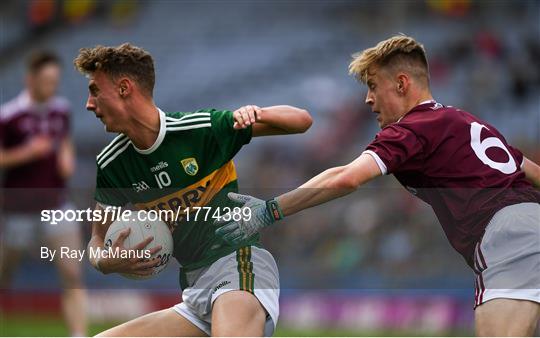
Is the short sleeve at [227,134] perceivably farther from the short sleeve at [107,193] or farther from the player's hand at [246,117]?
the short sleeve at [107,193]

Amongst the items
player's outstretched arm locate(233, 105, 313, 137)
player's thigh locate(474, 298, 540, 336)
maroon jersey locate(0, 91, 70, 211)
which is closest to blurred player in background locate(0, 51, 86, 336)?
maroon jersey locate(0, 91, 70, 211)

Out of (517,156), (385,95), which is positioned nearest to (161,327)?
(385,95)

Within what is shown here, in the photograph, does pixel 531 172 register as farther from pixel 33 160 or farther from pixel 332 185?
pixel 33 160

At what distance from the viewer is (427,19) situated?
19312 mm

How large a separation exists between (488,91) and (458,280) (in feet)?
20.0

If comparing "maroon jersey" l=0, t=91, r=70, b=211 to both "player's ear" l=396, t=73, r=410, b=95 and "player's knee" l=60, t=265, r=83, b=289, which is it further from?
"player's ear" l=396, t=73, r=410, b=95

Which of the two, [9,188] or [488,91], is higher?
[488,91]

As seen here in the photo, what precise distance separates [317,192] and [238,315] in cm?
75

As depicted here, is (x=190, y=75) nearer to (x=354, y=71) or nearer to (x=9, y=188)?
(x=9, y=188)


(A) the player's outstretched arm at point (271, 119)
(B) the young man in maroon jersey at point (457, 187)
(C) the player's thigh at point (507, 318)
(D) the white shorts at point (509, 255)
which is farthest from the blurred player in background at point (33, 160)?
(C) the player's thigh at point (507, 318)

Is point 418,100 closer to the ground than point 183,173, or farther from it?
farther from it

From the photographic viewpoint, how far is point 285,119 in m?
5.41

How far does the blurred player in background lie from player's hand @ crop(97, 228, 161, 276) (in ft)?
13.1

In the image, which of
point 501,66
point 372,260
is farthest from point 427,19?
point 372,260
